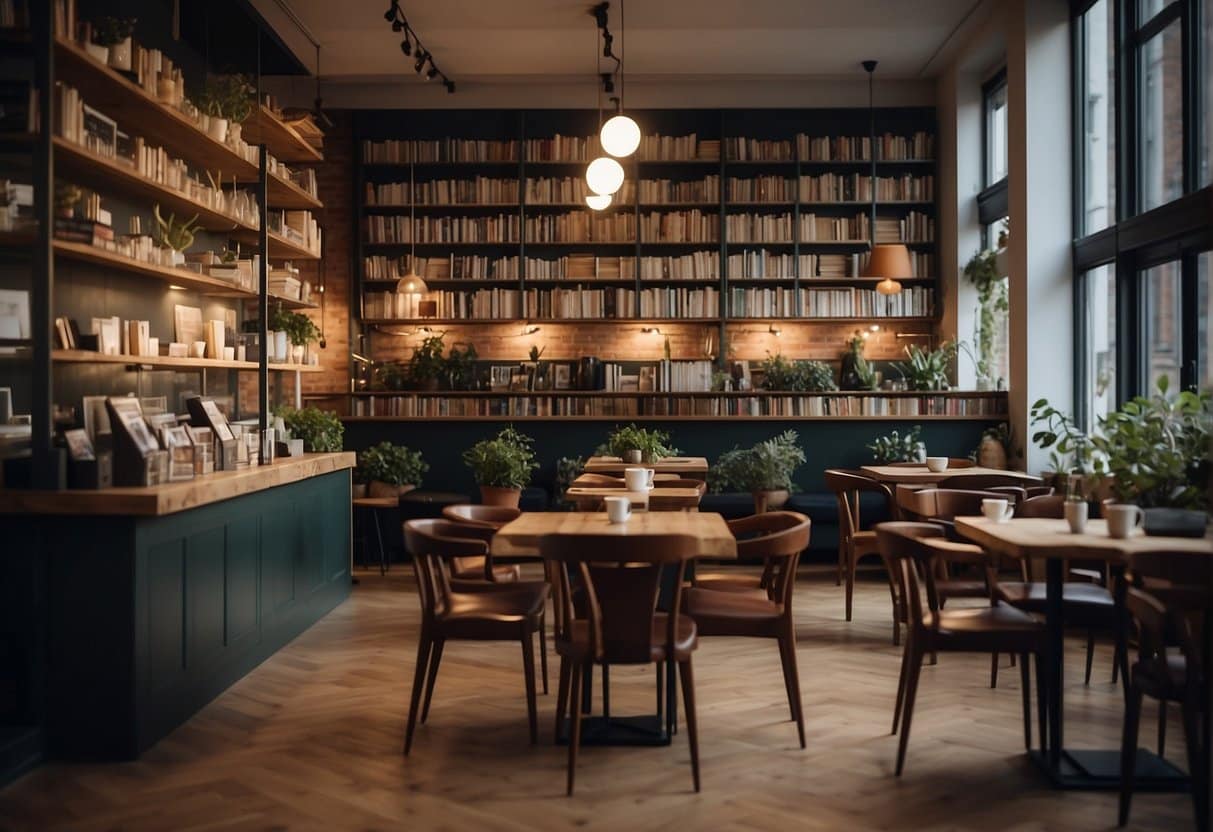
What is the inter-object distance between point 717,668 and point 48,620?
10.0 feet

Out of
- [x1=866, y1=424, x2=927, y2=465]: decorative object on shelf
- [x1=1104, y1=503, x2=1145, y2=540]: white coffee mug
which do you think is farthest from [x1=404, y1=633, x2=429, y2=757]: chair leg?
[x1=866, y1=424, x2=927, y2=465]: decorative object on shelf

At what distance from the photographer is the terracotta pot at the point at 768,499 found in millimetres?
8570

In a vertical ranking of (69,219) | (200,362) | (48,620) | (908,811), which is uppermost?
(69,219)

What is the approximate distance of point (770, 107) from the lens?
11.2 m

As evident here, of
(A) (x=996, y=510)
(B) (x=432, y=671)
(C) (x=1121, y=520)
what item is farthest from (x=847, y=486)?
(B) (x=432, y=671)

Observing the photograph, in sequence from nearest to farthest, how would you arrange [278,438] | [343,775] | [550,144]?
[343,775], [278,438], [550,144]

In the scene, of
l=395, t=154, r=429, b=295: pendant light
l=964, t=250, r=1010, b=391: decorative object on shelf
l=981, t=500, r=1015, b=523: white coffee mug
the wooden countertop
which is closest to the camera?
the wooden countertop

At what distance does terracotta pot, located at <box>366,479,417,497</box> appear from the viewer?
9.18 metres

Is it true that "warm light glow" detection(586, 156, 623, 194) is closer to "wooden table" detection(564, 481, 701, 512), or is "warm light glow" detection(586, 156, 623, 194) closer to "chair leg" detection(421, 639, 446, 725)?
"wooden table" detection(564, 481, 701, 512)

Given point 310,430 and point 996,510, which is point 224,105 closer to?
point 310,430

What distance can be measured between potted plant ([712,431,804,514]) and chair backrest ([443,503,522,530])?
11.6ft

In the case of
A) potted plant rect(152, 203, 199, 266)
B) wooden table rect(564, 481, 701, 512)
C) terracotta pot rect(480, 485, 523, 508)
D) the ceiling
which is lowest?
terracotta pot rect(480, 485, 523, 508)

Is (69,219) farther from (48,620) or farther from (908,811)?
(908,811)

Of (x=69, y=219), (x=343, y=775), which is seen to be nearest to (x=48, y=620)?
(x=343, y=775)
